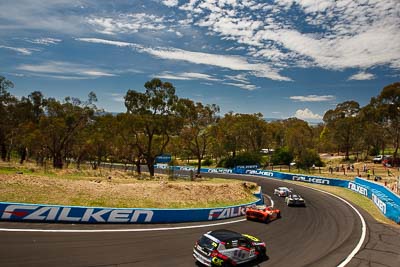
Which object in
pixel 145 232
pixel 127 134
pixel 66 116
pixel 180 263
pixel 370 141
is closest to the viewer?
pixel 180 263

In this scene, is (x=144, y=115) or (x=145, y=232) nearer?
(x=145, y=232)

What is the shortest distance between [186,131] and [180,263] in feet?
181

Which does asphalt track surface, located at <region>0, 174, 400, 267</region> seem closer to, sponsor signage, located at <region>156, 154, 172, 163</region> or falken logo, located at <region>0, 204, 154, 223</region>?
falken logo, located at <region>0, 204, 154, 223</region>

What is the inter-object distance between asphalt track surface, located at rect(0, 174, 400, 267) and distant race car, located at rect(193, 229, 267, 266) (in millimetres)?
662

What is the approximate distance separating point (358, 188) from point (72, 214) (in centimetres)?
4216

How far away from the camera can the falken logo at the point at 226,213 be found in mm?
24875

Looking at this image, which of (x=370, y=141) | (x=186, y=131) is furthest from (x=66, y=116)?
(x=370, y=141)

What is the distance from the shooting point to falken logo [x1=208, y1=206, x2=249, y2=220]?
81.6 ft

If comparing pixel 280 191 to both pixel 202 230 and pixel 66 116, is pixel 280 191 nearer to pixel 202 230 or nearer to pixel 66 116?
pixel 202 230

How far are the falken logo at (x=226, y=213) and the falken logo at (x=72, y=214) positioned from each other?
18.8 feet

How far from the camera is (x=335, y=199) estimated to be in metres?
40.1

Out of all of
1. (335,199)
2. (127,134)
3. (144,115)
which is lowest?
(335,199)

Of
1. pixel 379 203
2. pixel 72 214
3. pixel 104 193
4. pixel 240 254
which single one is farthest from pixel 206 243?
pixel 379 203

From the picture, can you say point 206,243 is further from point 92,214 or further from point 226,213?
point 226,213
